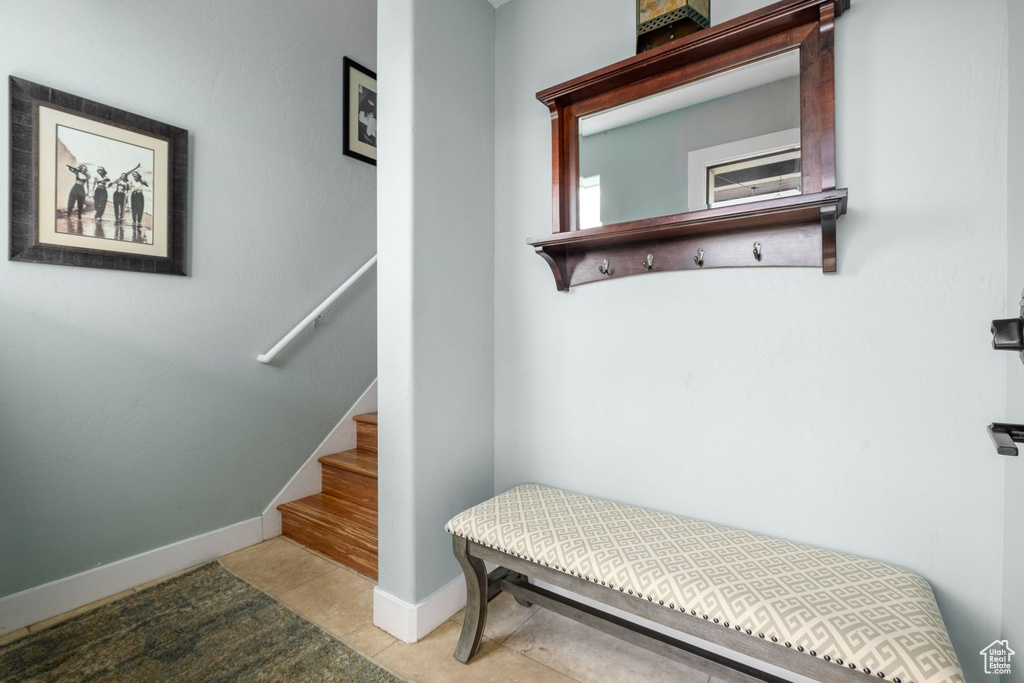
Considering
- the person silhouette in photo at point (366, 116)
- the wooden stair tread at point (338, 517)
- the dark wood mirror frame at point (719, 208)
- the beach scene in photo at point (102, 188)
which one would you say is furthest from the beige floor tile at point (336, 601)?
the person silhouette in photo at point (366, 116)

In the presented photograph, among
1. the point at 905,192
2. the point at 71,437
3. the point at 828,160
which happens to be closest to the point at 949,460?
the point at 905,192

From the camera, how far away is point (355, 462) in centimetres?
240

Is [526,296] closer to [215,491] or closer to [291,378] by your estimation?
[291,378]

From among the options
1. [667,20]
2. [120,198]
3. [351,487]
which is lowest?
[351,487]

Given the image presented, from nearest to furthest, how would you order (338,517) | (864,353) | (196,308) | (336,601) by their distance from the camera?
(864,353), (336,601), (196,308), (338,517)

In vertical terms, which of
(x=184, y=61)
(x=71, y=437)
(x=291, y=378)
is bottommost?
(x=71, y=437)

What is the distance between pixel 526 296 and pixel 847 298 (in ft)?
3.37

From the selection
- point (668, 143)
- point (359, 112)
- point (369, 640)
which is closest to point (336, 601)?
point (369, 640)

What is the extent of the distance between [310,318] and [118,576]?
1.29 m

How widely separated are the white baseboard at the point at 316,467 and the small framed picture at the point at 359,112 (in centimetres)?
138

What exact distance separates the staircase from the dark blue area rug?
348mm

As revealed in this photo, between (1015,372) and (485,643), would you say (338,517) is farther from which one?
(1015,372)

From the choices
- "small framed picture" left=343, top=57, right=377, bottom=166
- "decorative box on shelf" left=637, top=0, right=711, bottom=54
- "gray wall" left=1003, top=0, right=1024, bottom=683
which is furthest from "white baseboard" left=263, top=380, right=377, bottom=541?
"gray wall" left=1003, top=0, right=1024, bottom=683

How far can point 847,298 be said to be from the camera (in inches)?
48.6
